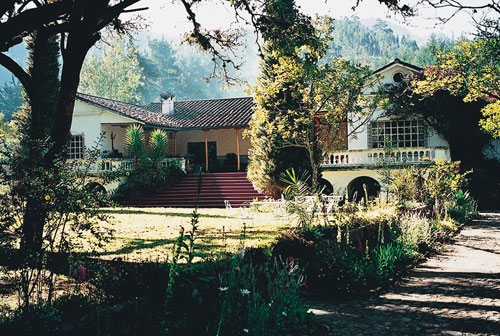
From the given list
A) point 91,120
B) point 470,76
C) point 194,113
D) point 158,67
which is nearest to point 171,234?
point 470,76

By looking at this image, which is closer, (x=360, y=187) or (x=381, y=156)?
(x=381, y=156)

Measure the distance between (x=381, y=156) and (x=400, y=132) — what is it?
129 inches

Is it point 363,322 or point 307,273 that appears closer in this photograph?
point 363,322

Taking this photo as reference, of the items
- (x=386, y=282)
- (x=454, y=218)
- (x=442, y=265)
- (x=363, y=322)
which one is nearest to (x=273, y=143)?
(x=454, y=218)

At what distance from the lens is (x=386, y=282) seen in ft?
26.2

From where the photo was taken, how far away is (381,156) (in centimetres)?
2320

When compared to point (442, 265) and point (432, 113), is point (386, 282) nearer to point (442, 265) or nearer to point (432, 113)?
point (442, 265)

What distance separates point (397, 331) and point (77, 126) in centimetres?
2725

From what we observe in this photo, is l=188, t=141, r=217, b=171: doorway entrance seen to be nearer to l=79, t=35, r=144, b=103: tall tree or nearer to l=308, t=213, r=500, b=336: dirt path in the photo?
l=308, t=213, r=500, b=336: dirt path

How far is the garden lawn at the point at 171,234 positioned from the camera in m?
8.28

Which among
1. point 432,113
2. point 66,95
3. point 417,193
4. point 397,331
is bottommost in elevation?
point 397,331

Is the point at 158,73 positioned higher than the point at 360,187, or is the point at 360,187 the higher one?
the point at 158,73

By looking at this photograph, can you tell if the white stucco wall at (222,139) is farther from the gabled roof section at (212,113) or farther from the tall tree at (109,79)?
the tall tree at (109,79)

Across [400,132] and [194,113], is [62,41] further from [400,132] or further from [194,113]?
[194,113]
